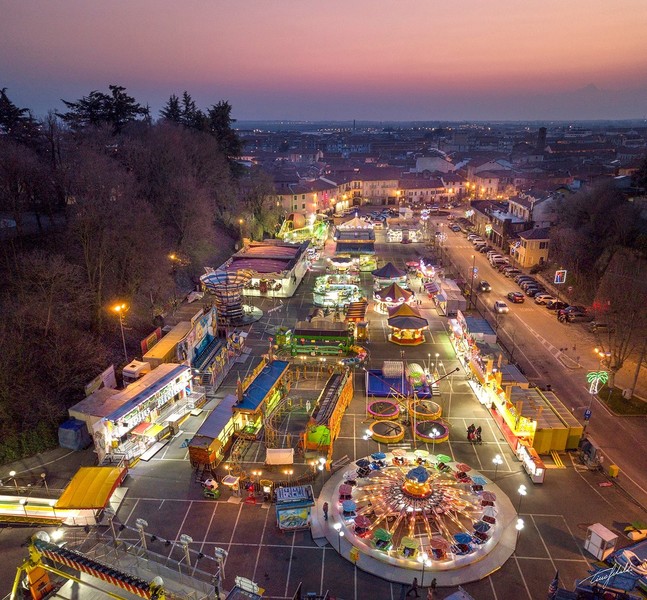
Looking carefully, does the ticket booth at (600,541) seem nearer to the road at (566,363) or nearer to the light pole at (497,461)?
the light pole at (497,461)

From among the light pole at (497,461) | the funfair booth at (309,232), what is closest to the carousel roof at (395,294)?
the light pole at (497,461)

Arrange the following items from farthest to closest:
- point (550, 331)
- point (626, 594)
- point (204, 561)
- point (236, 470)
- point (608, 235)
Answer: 1. point (608, 235)
2. point (550, 331)
3. point (236, 470)
4. point (204, 561)
5. point (626, 594)

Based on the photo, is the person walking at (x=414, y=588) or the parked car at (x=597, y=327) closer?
the person walking at (x=414, y=588)

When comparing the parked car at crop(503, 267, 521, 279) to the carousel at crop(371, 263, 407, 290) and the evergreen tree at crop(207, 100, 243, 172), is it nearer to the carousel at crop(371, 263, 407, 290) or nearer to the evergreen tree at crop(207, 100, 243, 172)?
the carousel at crop(371, 263, 407, 290)

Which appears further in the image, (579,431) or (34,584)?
(579,431)

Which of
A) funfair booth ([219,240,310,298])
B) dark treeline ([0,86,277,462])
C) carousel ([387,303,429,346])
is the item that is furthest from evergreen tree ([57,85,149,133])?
carousel ([387,303,429,346])

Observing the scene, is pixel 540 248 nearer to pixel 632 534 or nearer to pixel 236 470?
pixel 632 534

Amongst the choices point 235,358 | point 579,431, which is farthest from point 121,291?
point 579,431
